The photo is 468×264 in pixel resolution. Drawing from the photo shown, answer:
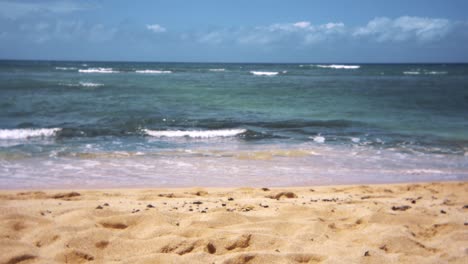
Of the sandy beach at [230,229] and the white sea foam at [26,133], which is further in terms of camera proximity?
the white sea foam at [26,133]

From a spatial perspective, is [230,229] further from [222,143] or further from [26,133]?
[26,133]

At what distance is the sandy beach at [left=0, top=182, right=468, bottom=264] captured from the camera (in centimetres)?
339

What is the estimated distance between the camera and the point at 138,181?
715 centimetres

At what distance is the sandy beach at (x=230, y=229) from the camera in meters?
3.39

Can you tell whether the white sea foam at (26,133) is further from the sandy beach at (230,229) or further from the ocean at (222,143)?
the sandy beach at (230,229)

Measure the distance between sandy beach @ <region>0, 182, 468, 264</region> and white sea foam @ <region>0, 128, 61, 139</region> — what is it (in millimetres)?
6310

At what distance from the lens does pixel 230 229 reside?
4.04 meters

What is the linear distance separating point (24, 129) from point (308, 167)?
27.3ft

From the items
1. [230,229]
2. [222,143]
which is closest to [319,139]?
[222,143]

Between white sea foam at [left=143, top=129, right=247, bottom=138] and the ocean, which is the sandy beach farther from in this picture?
white sea foam at [left=143, top=129, right=247, bottom=138]

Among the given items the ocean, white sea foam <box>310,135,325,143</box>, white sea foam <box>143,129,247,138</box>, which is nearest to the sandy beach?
the ocean

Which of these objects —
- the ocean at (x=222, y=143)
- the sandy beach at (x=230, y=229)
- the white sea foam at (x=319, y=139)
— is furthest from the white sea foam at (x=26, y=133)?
the white sea foam at (x=319, y=139)

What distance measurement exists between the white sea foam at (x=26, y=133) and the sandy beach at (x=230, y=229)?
6.31 metres

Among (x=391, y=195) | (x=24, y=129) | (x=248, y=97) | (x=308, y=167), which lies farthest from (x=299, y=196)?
(x=248, y=97)
